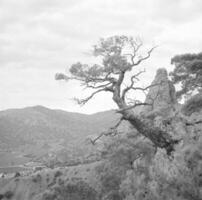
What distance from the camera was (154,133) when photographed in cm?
1323

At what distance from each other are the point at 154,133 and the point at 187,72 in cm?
1402

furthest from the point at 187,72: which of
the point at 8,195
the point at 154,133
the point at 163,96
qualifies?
the point at 8,195

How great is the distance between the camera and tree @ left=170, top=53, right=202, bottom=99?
21.8m

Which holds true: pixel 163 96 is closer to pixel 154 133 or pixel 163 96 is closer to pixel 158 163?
pixel 154 133

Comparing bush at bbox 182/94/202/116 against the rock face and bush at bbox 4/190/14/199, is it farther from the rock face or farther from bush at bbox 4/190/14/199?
bush at bbox 4/190/14/199

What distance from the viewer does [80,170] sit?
303 feet

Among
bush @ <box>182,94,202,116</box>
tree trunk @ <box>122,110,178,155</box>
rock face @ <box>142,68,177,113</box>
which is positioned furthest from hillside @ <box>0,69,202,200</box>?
tree trunk @ <box>122,110,178,155</box>

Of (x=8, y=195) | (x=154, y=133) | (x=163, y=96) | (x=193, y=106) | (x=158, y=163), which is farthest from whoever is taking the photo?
(x=8, y=195)

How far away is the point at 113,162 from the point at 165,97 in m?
7.74

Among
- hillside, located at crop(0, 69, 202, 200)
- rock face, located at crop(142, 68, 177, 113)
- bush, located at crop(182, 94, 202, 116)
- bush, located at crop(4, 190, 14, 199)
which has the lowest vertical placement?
bush, located at crop(4, 190, 14, 199)

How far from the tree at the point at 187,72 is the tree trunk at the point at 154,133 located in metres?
10.3

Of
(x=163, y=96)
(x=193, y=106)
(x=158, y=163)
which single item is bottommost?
(x=158, y=163)

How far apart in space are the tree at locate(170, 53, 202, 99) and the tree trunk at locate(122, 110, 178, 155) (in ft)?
33.7

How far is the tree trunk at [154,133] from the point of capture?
42.9 ft
